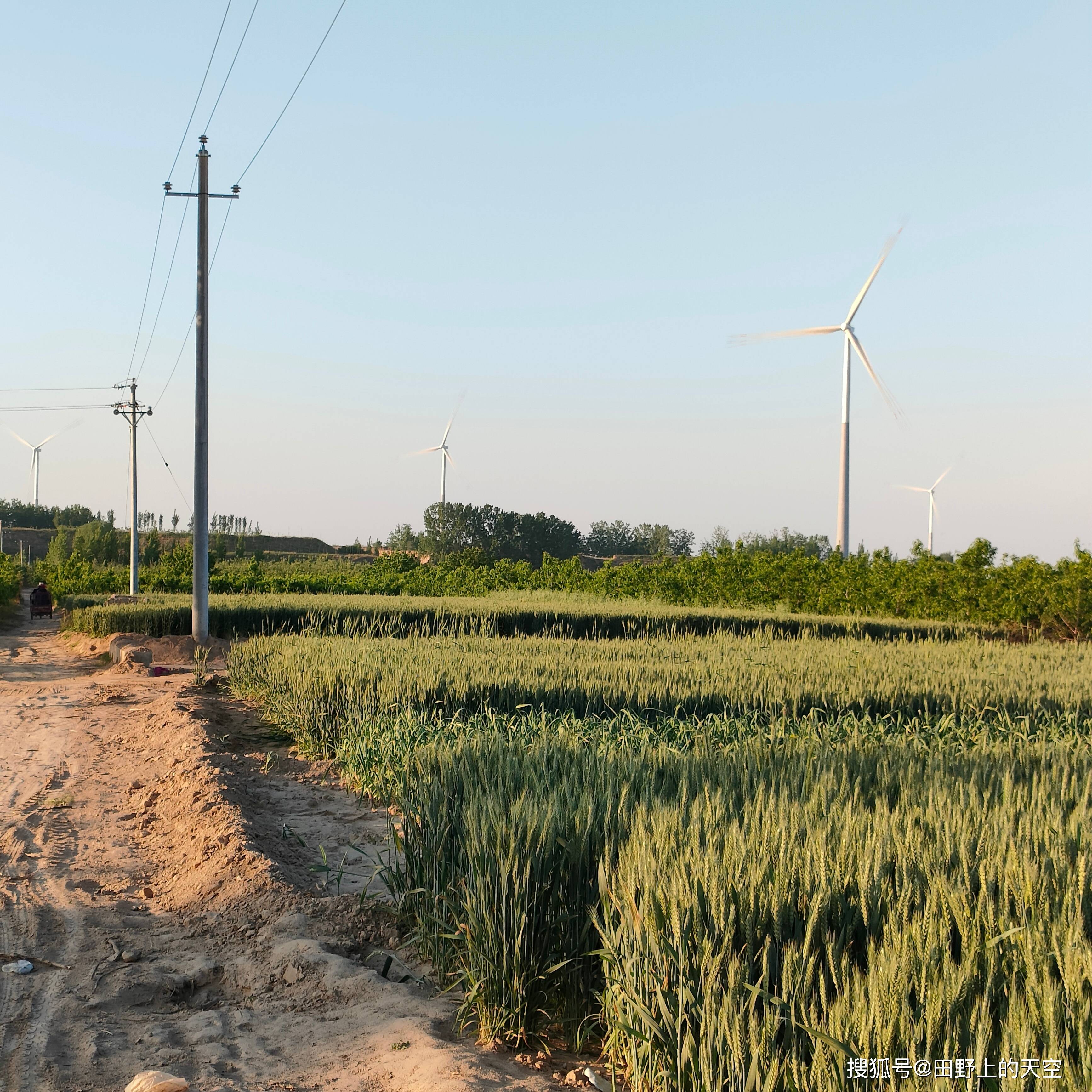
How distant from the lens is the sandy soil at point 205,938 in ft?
10.2

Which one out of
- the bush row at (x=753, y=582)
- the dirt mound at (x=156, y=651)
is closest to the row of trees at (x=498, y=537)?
the bush row at (x=753, y=582)

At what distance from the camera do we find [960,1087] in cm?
186

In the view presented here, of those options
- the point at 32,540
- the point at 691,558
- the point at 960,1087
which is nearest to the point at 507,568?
the point at 691,558

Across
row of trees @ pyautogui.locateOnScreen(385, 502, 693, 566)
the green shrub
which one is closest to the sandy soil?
the green shrub

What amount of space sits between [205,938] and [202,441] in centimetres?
1295

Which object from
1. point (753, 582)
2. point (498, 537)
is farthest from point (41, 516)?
point (753, 582)

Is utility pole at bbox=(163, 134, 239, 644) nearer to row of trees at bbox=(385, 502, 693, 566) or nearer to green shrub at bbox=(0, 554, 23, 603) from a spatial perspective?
green shrub at bbox=(0, 554, 23, 603)

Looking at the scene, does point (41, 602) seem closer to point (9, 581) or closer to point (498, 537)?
point (9, 581)

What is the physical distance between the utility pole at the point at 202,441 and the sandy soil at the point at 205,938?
7.89 meters

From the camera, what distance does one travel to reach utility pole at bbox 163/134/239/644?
15.8 metres

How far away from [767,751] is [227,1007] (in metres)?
2.98

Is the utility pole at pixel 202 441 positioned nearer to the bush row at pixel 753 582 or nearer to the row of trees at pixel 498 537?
the bush row at pixel 753 582

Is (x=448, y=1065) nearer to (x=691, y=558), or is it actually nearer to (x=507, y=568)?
(x=691, y=558)

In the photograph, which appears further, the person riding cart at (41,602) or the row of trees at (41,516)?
the row of trees at (41,516)
